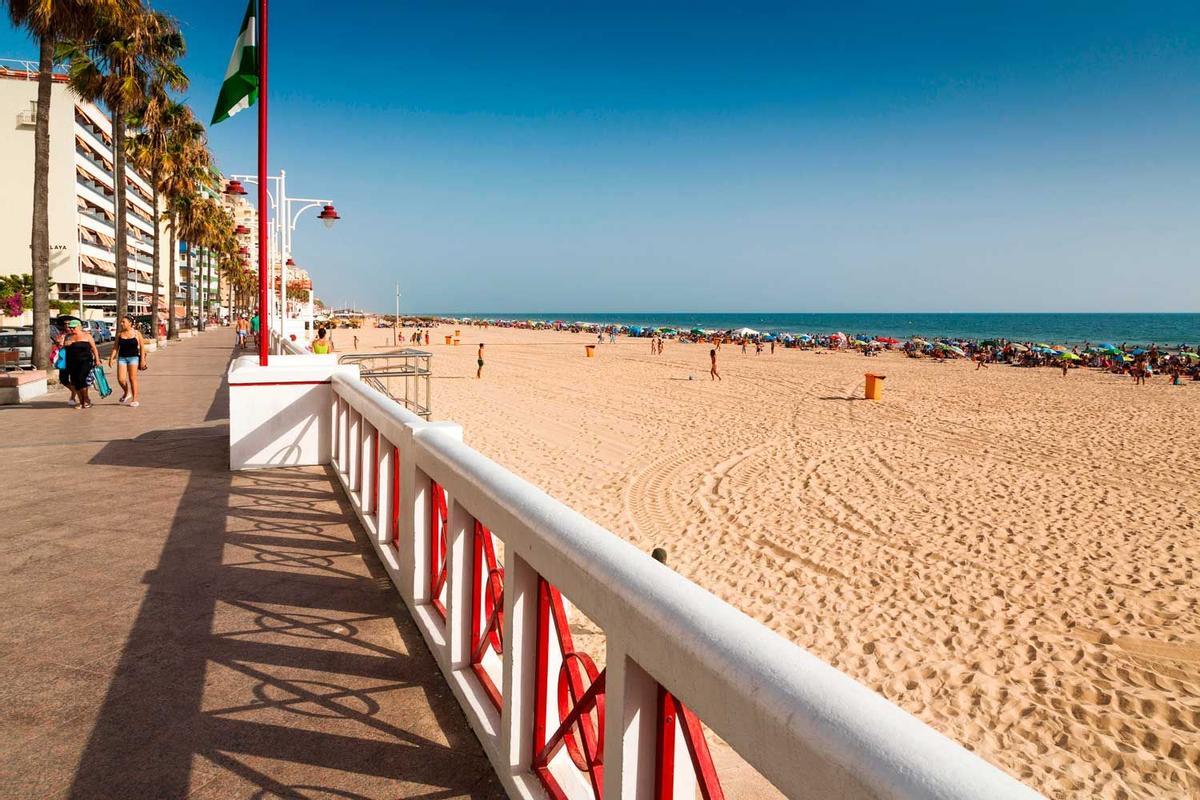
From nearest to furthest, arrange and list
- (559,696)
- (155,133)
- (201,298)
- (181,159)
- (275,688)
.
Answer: (559,696) < (275,688) < (155,133) < (181,159) < (201,298)

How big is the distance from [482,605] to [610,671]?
1.34 m

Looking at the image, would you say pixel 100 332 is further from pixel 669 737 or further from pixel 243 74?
pixel 669 737

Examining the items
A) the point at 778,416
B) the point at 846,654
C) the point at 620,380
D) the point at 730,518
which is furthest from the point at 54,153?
the point at 846,654

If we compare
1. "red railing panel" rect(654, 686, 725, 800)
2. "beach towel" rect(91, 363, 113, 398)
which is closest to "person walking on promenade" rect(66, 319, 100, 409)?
"beach towel" rect(91, 363, 113, 398)

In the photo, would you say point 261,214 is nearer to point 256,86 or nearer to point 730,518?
point 256,86

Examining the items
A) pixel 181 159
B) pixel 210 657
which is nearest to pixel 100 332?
pixel 181 159

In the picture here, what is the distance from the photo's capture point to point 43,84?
55.7ft

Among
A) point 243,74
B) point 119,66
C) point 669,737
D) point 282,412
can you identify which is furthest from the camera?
point 119,66

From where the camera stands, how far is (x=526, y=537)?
2.30 metres

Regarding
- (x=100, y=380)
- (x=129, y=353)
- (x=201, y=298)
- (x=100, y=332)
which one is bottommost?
(x=100, y=380)

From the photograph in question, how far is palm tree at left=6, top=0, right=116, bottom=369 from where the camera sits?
53.2 ft

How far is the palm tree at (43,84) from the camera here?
16.2 meters

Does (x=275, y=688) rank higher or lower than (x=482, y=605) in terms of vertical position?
lower

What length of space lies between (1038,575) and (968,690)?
10.4ft
